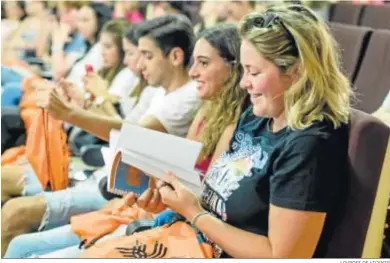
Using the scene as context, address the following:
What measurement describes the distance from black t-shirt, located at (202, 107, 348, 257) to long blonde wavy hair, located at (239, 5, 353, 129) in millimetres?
31

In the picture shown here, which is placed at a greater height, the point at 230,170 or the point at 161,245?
the point at 230,170

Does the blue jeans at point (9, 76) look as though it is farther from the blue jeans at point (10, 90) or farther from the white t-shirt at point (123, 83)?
the white t-shirt at point (123, 83)

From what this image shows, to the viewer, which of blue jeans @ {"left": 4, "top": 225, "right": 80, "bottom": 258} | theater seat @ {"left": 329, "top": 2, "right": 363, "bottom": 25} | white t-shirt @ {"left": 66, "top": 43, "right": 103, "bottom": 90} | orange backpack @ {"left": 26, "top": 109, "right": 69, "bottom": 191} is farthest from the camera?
white t-shirt @ {"left": 66, "top": 43, "right": 103, "bottom": 90}

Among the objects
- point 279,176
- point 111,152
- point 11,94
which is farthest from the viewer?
point 11,94

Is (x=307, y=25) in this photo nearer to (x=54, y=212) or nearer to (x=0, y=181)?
(x=54, y=212)

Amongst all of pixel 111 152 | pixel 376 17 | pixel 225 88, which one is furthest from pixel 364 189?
pixel 376 17

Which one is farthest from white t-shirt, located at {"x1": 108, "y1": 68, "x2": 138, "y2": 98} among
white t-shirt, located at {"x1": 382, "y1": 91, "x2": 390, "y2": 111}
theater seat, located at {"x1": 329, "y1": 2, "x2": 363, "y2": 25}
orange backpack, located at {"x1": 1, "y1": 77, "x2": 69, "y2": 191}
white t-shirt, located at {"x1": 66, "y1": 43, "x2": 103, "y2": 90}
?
white t-shirt, located at {"x1": 382, "y1": 91, "x2": 390, "y2": 111}

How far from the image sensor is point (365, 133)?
1099 millimetres

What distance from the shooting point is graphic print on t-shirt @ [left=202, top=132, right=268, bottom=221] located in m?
1.19

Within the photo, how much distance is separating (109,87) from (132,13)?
295 mm

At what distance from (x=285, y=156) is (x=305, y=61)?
17 cm

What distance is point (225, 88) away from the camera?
1446mm

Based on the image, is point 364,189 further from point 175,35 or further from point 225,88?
point 175,35

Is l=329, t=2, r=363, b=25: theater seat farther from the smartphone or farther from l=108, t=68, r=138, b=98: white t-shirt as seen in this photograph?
the smartphone
